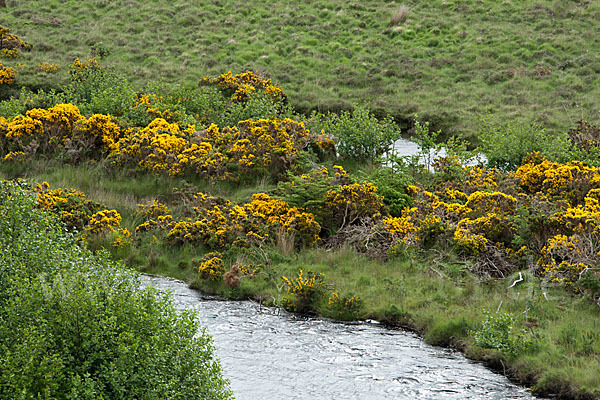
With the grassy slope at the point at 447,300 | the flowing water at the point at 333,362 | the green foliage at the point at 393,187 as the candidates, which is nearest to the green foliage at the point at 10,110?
the grassy slope at the point at 447,300

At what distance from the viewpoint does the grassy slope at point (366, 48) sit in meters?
34.4

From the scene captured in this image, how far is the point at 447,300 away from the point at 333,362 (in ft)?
11.6

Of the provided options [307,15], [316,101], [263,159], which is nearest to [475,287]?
[263,159]

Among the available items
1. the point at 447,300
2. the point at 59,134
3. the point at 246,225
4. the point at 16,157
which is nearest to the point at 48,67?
the point at 59,134

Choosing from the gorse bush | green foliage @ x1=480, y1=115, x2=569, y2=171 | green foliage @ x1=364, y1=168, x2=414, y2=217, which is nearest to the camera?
the gorse bush

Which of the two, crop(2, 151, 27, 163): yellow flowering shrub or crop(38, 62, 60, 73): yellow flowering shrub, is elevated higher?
crop(38, 62, 60, 73): yellow flowering shrub

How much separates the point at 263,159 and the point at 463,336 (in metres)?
11.1

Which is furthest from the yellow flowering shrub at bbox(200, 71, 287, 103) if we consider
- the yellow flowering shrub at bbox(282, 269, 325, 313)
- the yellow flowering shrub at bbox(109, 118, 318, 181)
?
the yellow flowering shrub at bbox(282, 269, 325, 313)

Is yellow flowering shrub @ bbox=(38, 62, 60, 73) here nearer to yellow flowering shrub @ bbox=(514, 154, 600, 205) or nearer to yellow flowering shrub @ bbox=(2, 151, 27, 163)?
yellow flowering shrub @ bbox=(2, 151, 27, 163)

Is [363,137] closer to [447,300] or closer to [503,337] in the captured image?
[447,300]

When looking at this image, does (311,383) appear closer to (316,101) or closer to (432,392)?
(432,392)

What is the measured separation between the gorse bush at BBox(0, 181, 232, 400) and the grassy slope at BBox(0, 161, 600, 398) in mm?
6174

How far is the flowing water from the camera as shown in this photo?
12.4 m

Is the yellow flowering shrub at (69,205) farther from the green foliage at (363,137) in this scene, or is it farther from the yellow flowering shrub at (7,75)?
the yellow flowering shrub at (7,75)
